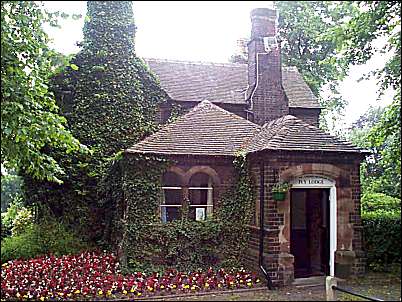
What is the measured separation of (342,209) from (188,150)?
443 cm

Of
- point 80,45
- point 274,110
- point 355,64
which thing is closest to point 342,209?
point 355,64

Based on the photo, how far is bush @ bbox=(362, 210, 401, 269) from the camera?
316 inches

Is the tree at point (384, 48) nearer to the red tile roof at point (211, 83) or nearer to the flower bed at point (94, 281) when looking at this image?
the flower bed at point (94, 281)

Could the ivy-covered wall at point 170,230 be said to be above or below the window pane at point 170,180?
below

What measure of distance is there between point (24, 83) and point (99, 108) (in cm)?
754

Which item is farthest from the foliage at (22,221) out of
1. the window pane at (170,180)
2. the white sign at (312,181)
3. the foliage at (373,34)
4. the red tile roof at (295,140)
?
the foliage at (373,34)

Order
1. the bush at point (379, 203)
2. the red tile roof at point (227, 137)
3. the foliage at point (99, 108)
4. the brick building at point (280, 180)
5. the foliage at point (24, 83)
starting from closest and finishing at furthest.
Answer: the bush at point (379, 203)
the foliage at point (24, 83)
the brick building at point (280, 180)
the red tile roof at point (227, 137)
the foliage at point (99, 108)

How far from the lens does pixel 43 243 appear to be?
1511cm

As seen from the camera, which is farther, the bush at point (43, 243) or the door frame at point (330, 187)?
the bush at point (43, 243)

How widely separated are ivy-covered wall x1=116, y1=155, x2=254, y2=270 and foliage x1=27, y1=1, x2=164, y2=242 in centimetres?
354

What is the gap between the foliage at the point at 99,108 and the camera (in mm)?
17281

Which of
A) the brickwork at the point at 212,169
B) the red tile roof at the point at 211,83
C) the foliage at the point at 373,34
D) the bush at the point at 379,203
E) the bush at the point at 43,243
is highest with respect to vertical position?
the red tile roof at the point at 211,83

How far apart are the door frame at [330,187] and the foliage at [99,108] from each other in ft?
23.5

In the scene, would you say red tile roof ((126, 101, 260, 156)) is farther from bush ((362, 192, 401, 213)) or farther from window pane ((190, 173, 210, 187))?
bush ((362, 192, 401, 213))
